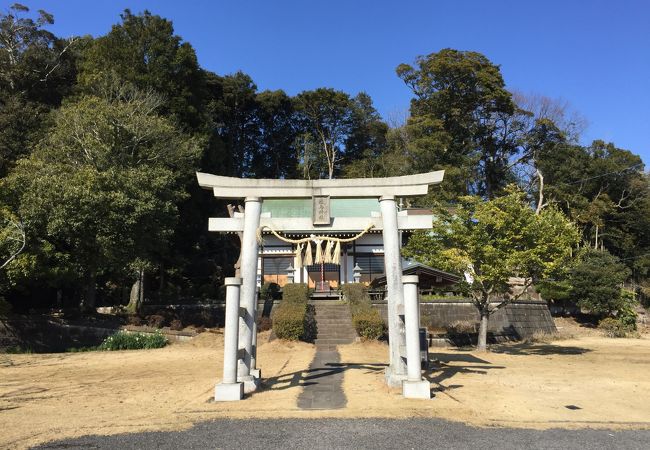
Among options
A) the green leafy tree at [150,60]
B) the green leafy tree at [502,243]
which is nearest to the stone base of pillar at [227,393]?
the green leafy tree at [502,243]

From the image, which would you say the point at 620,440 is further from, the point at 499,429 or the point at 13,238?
the point at 13,238

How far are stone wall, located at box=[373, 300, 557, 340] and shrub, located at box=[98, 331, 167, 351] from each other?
9.45 meters

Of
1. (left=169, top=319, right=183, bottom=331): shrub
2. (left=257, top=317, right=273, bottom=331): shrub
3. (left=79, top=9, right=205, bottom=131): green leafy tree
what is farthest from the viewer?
(left=79, top=9, right=205, bottom=131): green leafy tree

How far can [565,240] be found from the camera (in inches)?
567

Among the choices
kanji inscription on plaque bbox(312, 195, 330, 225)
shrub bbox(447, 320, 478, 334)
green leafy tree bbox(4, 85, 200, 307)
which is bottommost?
shrub bbox(447, 320, 478, 334)

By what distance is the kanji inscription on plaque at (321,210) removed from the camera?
27.9 ft

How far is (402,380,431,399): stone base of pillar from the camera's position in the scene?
7.13 metres

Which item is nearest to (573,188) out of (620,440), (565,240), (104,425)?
(565,240)

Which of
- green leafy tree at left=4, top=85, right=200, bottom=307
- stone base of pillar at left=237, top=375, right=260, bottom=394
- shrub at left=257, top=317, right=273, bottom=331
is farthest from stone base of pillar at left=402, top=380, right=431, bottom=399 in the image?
green leafy tree at left=4, top=85, right=200, bottom=307

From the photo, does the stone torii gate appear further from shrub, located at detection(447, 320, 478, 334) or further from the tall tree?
the tall tree

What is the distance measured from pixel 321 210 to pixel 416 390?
12.1 ft

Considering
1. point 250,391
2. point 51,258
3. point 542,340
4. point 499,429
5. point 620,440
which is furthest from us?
point 542,340

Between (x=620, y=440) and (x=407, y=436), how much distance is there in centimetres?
247

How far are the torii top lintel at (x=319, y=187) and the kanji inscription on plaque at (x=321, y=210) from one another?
0.35 ft
